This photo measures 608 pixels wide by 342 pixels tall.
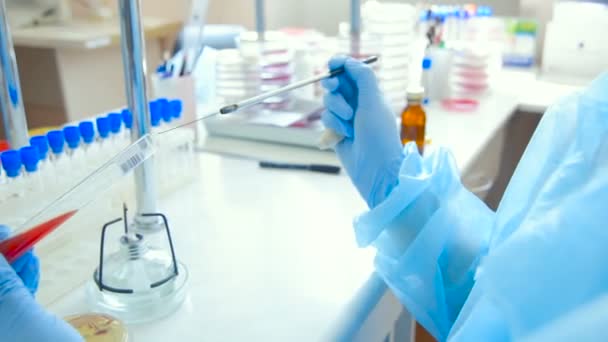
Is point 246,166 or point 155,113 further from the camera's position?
point 246,166

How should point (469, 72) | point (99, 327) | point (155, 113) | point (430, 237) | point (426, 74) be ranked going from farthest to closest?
point (469, 72)
point (426, 74)
point (155, 113)
point (430, 237)
point (99, 327)

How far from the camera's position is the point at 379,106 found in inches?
34.9

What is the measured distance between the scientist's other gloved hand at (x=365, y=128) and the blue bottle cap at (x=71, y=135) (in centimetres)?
38

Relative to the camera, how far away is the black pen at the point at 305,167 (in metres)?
1.15

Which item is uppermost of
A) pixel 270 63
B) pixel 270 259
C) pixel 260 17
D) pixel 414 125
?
pixel 260 17

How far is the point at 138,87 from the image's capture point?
78cm

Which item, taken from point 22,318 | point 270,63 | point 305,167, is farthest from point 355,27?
point 22,318

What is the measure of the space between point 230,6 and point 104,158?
214 centimetres

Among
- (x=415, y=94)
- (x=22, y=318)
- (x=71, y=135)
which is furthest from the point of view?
(x=415, y=94)

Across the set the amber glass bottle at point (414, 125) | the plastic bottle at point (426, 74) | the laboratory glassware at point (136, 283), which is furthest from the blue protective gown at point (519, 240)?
the plastic bottle at point (426, 74)

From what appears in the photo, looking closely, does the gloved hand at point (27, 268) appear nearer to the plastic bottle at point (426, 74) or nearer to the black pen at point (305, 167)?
the black pen at point (305, 167)

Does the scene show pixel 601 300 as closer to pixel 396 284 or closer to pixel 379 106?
pixel 396 284

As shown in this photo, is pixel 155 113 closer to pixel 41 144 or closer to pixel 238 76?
pixel 41 144

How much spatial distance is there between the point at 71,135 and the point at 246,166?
1.31ft
